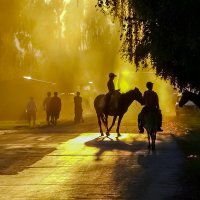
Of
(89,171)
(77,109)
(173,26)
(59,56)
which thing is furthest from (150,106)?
(59,56)

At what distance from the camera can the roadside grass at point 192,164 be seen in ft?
34.2

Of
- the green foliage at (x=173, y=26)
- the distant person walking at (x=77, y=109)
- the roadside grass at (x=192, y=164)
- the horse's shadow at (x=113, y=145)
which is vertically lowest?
the roadside grass at (x=192, y=164)

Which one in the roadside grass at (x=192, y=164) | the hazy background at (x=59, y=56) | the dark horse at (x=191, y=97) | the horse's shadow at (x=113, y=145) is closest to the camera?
the roadside grass at (x=192, y=164)

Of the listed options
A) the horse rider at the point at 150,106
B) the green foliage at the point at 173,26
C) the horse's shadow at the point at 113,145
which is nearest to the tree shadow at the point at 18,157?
the horse's shadow at the point at 113,145

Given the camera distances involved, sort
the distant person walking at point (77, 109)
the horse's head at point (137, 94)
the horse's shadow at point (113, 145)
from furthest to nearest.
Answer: the distant person walking at point (77, 109) < the horse's head at point (137, 94) < the horse's shadow at point (113, 145)

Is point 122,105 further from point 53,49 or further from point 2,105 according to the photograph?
point 53,49

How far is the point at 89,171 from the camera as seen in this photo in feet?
41.9

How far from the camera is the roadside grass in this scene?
411 inches

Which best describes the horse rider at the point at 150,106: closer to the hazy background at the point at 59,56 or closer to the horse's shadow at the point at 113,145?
the horse's shadow at the point at 113,145

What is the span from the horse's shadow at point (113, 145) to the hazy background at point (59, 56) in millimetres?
11560

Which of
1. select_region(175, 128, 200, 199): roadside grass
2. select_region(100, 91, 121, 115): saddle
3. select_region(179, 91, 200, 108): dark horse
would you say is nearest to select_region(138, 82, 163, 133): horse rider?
select_region(175, 128, 200, 199): roadside grass

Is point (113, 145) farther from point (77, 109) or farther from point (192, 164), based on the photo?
point (77, 109)

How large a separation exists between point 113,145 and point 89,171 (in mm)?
6742

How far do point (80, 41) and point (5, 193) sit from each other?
62.1 metres
